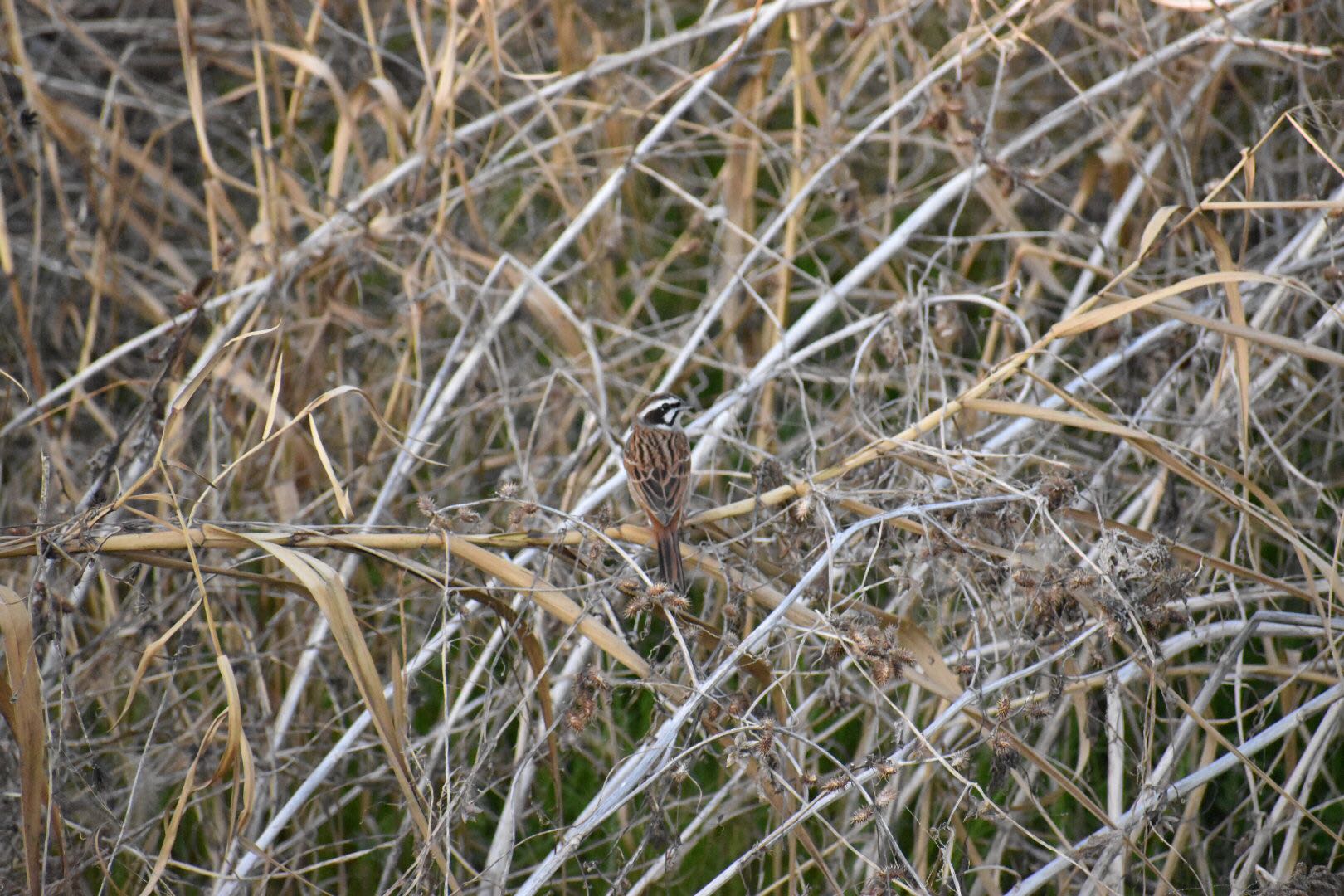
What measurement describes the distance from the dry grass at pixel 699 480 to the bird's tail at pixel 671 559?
0.18 feet

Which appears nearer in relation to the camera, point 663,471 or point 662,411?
point 663,471

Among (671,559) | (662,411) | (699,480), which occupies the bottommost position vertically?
(699,480)

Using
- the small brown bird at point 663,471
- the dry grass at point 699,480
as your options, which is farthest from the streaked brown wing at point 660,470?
the dry grass at point 699,480

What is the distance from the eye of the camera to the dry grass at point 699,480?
2842 millimetres

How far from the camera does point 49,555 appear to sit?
279 cm

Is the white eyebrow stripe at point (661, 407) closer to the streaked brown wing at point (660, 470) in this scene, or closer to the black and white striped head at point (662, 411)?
the black and white striped head at point (662, 411)

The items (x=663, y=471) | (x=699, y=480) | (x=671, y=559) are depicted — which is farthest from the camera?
(x=699, y=480)

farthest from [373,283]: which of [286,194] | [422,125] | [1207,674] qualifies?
[1207,674]

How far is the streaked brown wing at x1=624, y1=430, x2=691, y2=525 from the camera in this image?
3621 mm

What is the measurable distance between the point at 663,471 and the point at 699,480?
1.58 feet

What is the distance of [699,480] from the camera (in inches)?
171

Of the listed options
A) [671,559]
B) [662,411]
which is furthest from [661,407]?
[671,559]

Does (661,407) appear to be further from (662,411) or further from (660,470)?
(660,470)

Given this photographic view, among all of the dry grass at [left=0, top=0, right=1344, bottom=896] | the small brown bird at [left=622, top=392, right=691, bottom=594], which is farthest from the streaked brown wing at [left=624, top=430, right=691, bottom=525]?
the dry grass at [left=0, top=0, right=1344, bottom=896]
